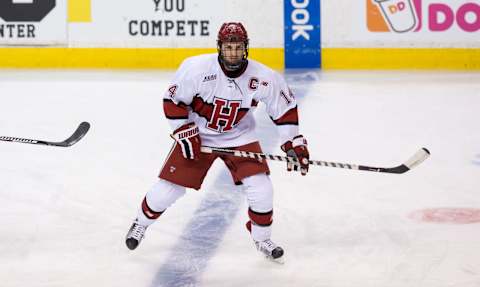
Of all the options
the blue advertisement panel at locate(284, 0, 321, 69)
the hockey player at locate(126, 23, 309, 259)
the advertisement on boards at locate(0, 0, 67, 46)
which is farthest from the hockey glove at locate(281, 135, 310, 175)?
the advertisement on boards at locate(0, 0, 67, 46)

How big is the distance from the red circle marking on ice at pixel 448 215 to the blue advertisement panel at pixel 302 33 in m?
4.20

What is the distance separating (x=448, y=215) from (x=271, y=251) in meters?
0.90

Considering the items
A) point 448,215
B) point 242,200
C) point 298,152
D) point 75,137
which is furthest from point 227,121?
point 448,215

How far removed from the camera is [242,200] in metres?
4.12

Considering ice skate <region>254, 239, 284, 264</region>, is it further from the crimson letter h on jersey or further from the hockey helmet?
the hockey helmet

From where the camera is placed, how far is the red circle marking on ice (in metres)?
3.83

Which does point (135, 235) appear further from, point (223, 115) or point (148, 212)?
point (223, 115)

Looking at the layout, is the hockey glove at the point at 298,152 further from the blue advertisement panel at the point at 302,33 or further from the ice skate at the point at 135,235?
the blue advertisement panel at the point at 302,33

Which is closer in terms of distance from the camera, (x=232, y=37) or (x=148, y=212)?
(x=232, y=37)

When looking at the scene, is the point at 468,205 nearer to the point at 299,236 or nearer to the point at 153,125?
the point at 299,236

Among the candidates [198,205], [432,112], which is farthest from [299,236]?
[432,112]

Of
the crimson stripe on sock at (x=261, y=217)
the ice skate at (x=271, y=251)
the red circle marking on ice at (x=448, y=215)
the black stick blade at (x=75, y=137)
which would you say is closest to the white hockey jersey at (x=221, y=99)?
the crimson stripe on sock at (x=261, y=217)

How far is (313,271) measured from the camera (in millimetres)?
3270

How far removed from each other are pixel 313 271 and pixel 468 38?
16.7 ft
